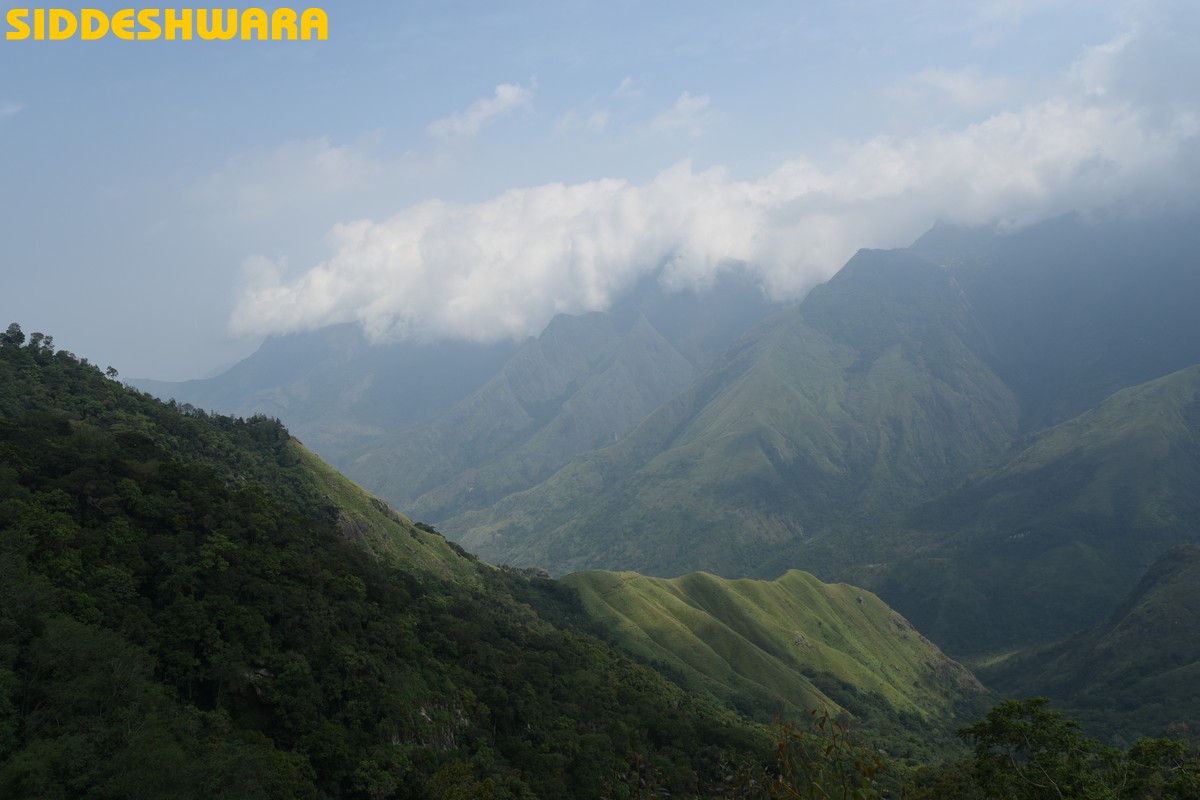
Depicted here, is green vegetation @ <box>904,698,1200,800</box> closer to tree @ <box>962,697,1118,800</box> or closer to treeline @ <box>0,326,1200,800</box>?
tree @ <box>962,697,1118,800</box>

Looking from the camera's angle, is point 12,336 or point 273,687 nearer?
point 273,687

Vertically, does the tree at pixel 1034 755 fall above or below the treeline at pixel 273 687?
below

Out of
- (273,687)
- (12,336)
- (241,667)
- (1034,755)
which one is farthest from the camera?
(12,336)

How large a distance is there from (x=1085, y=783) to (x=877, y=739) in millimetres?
141883

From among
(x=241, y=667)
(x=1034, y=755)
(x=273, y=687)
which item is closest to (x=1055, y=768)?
(x=1034, y=755)

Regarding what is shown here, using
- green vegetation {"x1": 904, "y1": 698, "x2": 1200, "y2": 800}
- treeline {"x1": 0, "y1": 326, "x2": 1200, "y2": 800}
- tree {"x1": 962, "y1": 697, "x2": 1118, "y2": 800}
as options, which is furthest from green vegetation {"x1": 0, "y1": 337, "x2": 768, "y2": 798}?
green vegetation {"x1": 904, "y1": 698, "x2": 1200, "y2": 800}

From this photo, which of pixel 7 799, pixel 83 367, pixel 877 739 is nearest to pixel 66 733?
pixel 7 799

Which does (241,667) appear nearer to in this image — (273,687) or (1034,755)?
(273,687)

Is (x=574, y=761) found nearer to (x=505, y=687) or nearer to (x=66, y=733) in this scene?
(x=505, y=687)

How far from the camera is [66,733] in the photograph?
5412 cm

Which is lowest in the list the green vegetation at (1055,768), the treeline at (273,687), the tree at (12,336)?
the green vegetation at (1055,768)

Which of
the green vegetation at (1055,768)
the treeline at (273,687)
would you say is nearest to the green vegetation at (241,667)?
the treeline at (273,687)

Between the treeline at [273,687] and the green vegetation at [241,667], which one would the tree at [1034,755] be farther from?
the green vegetation at [241,667]

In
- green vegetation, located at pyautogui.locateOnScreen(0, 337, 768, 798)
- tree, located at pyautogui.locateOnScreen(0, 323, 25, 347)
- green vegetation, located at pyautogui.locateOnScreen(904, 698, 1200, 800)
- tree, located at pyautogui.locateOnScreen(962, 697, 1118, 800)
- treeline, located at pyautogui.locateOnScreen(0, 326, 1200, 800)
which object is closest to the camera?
treeline, located at pyautogui.locateOnScreen(0, 326, 1200, 800)
